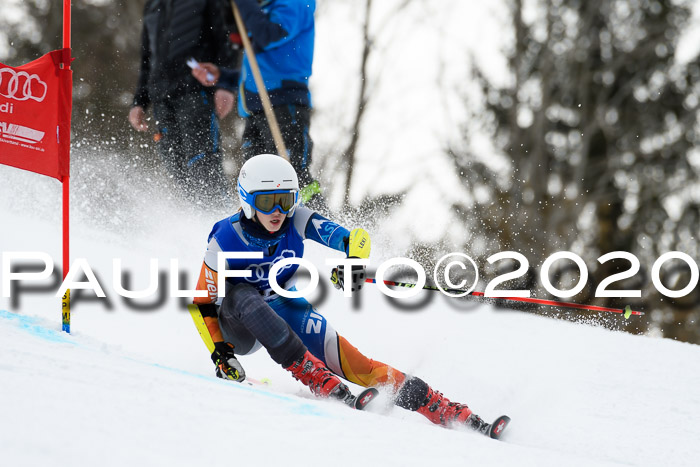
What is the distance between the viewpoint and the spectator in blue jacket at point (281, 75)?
18.9 feet

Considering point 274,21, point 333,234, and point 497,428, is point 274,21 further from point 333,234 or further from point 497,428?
point 497,428

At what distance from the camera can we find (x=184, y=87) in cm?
622

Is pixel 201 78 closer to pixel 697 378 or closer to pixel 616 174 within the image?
pixel 697 378

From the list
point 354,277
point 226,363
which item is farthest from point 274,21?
point 226,363

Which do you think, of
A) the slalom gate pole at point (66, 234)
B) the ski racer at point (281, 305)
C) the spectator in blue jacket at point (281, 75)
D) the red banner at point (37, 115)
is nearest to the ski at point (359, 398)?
the ski racer at point (281, 305)

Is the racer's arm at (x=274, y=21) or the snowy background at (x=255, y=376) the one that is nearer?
the snowy background at (x=255, y=376)

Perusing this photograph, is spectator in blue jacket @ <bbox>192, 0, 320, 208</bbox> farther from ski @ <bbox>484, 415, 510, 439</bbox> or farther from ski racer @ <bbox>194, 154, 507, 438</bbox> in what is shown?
ski @ <bbox>484, 415, 510, 439</bbox>

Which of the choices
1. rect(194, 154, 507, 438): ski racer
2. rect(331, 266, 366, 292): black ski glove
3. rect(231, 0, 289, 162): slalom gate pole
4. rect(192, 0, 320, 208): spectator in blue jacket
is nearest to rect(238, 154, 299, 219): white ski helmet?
rect(194, 154, 507, 438): ski racer

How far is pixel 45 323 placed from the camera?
13.0ft

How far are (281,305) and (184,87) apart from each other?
9.03 ft

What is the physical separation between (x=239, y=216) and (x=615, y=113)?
50.0ft

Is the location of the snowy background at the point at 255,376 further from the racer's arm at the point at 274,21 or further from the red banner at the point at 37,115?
the racer's arm at the point at 274,21

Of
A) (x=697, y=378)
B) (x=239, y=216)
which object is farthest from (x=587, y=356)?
(x=239, y=216)

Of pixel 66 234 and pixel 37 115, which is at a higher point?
pixel 37 115
